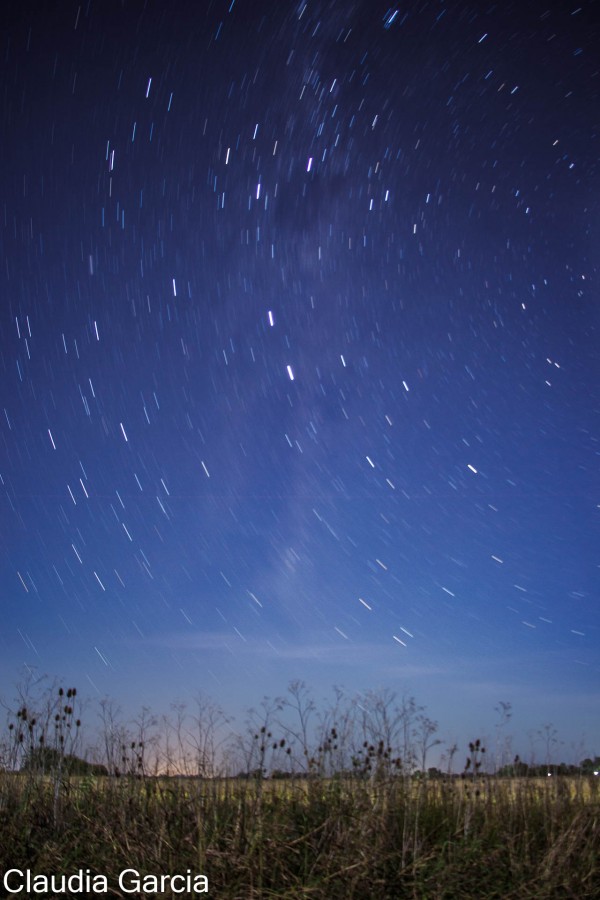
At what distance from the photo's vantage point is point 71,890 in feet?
21.0

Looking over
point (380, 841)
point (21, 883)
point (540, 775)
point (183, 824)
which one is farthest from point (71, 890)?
point (540, 775)

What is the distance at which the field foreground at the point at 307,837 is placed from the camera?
6.40 m

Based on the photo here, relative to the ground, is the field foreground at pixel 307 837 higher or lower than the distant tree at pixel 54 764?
lower

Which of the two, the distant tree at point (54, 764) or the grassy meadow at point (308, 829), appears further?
the distant tree at point (54, 764)

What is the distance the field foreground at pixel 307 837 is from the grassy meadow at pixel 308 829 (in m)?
0.02

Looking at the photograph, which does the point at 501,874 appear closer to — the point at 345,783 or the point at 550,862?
the point at 550,862

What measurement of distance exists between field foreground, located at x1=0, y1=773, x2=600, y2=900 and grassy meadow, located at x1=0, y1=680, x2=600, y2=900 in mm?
25

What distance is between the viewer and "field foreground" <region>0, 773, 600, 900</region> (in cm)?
640

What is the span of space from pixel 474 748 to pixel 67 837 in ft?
17.5

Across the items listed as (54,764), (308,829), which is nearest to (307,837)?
(308,829)

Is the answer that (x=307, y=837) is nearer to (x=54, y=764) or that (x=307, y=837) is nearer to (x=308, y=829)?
(x=308, y=829)

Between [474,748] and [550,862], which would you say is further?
[474,748]

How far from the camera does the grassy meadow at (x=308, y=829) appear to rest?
6.44 m

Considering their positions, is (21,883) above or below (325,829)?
below
